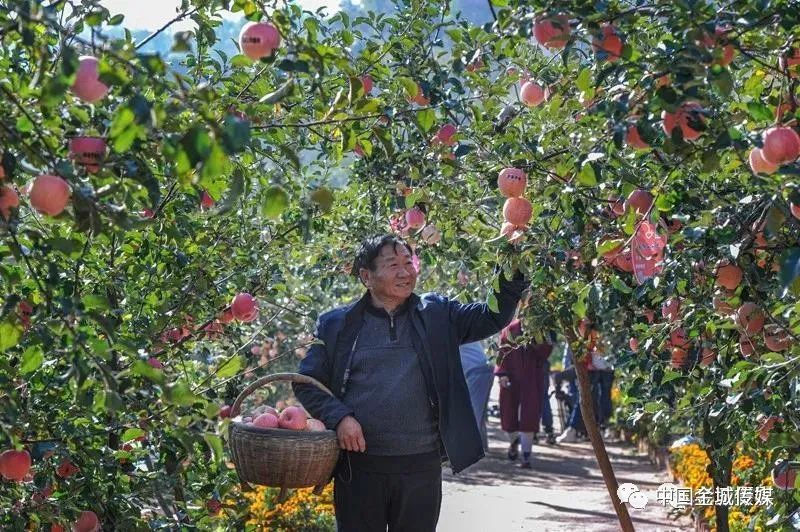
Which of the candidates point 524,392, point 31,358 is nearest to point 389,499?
point 31,358

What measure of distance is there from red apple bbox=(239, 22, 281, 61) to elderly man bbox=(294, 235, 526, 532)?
1.62 m

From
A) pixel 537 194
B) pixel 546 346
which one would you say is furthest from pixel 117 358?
pixel 546 346

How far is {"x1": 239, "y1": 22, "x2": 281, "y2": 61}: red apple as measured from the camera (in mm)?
2535

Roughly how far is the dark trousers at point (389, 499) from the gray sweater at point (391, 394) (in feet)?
0.26

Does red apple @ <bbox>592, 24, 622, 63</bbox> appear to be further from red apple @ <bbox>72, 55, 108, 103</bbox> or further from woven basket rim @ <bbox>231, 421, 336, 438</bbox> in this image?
woven basket rim @ <bbox>231, 421, 336, 438</bbox>

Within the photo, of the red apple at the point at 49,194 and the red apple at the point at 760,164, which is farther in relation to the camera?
the red apple at the point at 760,164

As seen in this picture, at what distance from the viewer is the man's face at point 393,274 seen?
411 cm

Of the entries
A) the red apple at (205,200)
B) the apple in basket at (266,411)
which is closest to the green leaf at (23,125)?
the red apple at (205,200)

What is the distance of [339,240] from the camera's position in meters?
6.42

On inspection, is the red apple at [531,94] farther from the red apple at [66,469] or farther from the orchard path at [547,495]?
the orchard path at [547,495]

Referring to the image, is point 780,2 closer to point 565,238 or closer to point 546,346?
point 565,238

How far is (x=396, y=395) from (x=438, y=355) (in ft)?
0.64

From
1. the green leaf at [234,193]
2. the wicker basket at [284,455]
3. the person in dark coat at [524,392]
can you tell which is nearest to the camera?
the green leaf at [234,193]

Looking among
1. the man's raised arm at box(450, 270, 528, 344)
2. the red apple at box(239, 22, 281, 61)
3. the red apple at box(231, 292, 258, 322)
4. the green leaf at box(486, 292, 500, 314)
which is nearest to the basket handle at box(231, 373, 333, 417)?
the red apple at box(231, 292, 258, 322)
